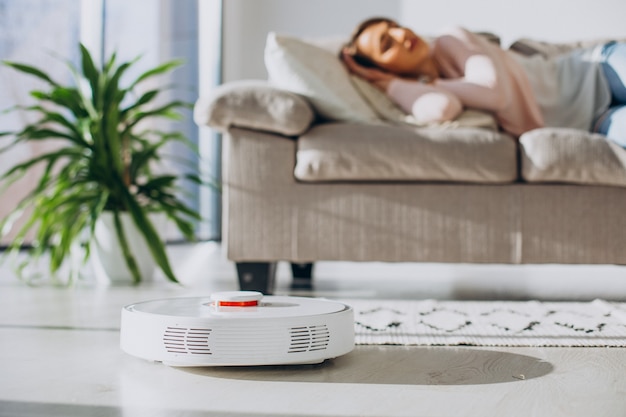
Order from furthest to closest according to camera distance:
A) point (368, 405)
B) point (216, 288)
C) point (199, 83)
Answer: point (199, 83), point (216, 288), point (368, 405)

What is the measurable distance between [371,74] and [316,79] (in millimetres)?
289

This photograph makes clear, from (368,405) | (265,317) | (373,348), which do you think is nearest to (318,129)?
(373,348)

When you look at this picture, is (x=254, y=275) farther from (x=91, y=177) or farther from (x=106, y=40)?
(x=106, y=40)

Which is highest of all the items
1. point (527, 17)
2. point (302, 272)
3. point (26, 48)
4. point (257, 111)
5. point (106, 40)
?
point (527, 17)

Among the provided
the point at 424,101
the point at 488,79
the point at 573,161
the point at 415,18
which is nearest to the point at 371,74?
the point at 424,101

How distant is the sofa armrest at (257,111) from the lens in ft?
7.16

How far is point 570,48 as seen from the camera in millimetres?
2971

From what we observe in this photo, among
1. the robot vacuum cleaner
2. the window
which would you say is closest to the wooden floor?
the robot vacuum cleaner

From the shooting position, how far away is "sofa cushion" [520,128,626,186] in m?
2.14

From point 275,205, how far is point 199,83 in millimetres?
3270

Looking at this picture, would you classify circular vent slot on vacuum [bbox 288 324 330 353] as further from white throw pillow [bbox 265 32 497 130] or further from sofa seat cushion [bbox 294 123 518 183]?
white throw pillow [bbox 265 32 497 130]

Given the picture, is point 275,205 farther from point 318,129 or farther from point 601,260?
point 601,260

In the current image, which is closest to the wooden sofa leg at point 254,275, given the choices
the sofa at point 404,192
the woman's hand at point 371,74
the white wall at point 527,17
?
the sofa at point 404,192

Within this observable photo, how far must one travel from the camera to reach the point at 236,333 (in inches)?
43.8
